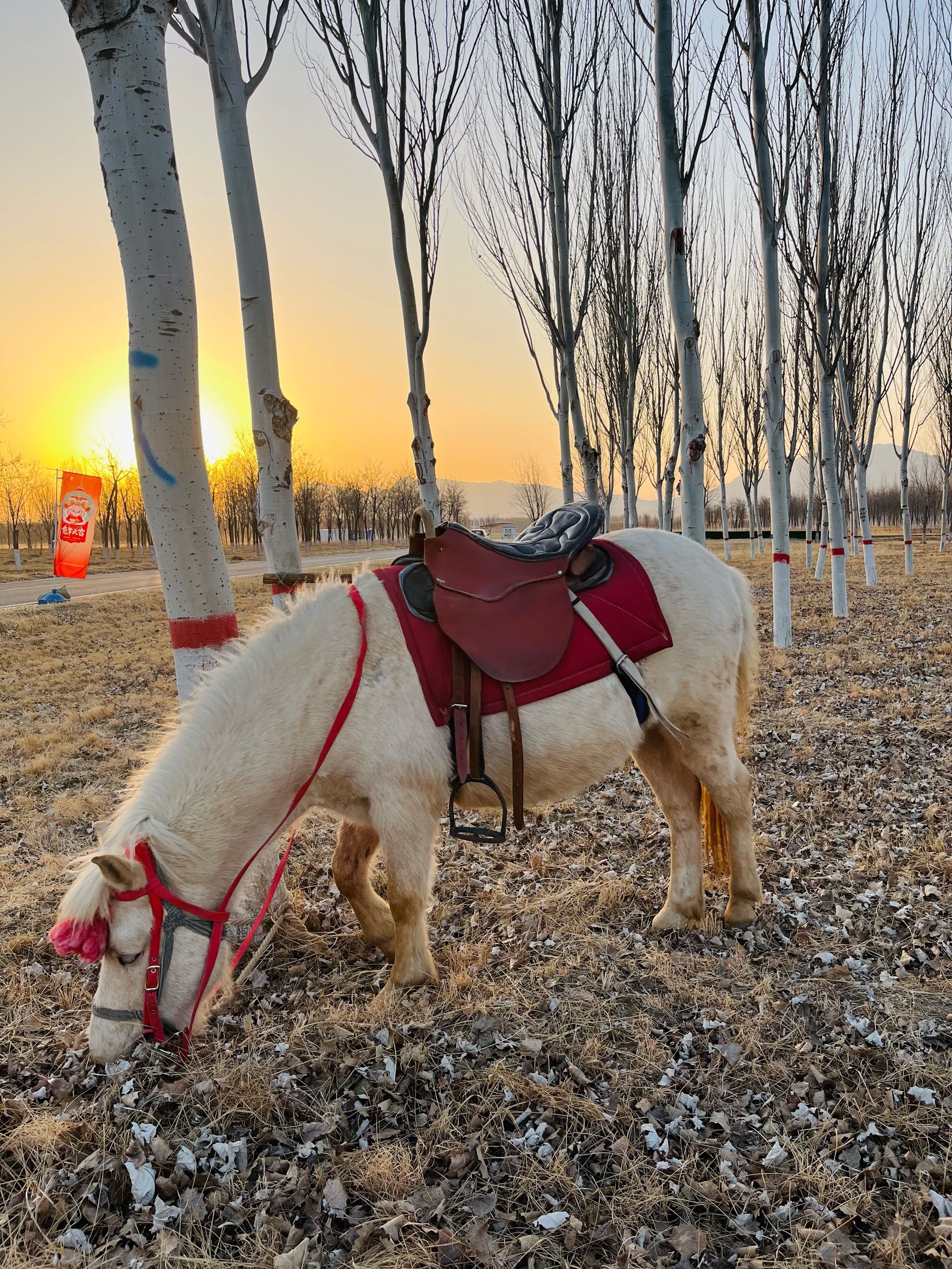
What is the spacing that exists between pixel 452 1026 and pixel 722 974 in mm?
1195

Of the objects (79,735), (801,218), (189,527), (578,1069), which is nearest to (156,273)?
(189,527)

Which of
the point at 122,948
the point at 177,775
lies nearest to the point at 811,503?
the point at 177,775

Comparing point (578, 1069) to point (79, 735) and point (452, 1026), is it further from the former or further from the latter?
point (79, 735)

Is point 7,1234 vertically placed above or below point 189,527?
below

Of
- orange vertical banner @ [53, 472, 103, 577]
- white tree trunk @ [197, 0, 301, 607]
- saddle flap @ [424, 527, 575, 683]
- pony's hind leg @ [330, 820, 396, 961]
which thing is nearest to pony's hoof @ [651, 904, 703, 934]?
pony's hind leg @ [330, 820, 396, 961]

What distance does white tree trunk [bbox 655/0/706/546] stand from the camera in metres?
6.69

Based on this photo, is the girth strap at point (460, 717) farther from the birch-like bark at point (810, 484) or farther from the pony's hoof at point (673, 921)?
the birch-like bark at point (810, 484)

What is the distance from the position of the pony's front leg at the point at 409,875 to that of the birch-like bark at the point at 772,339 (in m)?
7.75

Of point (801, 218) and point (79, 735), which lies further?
A: point (801, 218)

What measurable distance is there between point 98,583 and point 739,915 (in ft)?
92.2

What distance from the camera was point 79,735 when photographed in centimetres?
717

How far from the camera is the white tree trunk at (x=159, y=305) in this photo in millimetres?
2801

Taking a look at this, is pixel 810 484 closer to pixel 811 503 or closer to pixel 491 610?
pixel 811 503

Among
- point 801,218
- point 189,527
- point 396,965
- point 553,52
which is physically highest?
point 553,52
